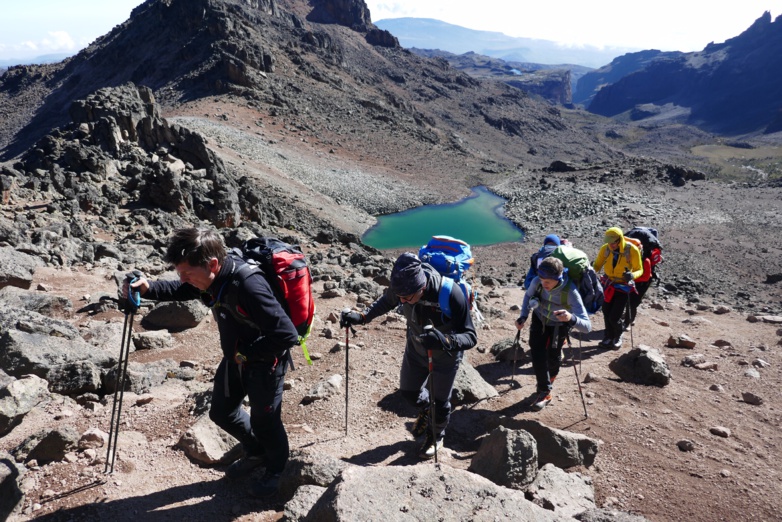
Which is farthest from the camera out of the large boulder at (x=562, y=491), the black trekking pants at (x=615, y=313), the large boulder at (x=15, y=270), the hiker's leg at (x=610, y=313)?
the hiker's leg at (x=610, y=313)

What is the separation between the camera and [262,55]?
52281mm

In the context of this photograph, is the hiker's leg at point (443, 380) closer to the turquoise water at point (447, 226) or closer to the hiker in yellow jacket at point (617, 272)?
the hiker in yellow jacket at point (617, 272)

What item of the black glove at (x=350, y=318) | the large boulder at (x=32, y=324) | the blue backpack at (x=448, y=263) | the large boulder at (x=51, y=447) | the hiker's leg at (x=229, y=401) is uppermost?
the blue backpack at (x=448, y=263)

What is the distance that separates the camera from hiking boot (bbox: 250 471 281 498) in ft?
12.8

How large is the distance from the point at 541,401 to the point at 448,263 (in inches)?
106

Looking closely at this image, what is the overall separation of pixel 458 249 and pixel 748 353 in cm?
720

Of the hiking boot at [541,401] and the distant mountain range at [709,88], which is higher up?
the distant mountain range at [709,88]

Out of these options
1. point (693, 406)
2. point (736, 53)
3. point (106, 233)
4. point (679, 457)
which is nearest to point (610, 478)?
point (679, 457)

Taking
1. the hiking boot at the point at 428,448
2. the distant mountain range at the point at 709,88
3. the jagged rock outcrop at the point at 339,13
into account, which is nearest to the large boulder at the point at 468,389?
the hiking boot at the point at 428,448

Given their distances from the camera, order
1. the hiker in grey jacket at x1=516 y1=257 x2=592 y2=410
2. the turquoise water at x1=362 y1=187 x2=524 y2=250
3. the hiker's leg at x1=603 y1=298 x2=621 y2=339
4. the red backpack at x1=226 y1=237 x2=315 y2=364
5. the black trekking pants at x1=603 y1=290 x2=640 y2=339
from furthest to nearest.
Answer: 1. the turquoise water at x1=362 y1=187 x2=524 y2=250
2. the hiker's leg at x1=603 y1=298 x2=621 y2=339
3. the black trekking pants at x1=603 y1=290 x2=640 y2=339
4. the hiker in grey jacket at x1=516 y1=257 x2=592 y2=410
5. the red backpack at x1=226 y1=237 x2=315 y2=364

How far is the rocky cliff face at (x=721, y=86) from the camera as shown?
11619 cm

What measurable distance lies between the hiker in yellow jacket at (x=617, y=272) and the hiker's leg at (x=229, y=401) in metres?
6.55

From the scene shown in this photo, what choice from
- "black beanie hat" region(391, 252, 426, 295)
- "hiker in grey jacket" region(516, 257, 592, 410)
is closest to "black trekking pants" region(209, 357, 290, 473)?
"black beanie hat" region(391, 252, 426, 295)

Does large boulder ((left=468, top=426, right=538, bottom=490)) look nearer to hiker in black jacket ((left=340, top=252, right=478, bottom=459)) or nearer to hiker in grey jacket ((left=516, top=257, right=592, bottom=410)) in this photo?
hiker in black jacket ((left=340, top=252, right=478, bottom=459))
